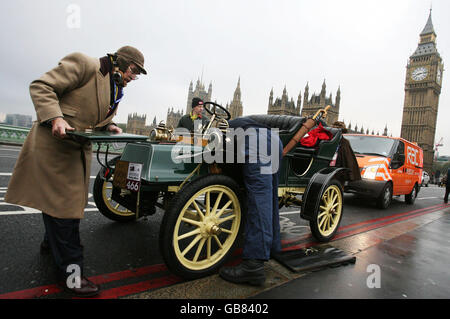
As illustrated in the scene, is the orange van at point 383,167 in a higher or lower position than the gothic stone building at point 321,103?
lower

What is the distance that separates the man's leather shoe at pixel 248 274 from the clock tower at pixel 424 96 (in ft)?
330

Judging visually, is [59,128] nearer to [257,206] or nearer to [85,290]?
[85,290]

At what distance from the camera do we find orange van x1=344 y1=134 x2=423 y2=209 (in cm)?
639

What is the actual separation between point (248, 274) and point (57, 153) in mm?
1620

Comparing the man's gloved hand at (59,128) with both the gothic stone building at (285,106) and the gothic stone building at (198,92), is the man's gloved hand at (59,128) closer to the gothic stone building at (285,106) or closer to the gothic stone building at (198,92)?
the gothic stone building at (285,106)

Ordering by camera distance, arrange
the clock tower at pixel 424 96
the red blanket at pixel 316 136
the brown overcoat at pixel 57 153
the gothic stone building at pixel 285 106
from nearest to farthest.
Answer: the brown overcoat at pixel 57 153
the red blanket at pixel 316 136
the gothic stone building at pixel 285 106
the clock tower at pixel 424 96

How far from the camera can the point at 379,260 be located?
2.82 meters

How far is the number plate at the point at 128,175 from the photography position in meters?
2.01

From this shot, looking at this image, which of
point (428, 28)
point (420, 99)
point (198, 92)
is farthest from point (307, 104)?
point (428, 28)

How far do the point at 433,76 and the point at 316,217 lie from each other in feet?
346

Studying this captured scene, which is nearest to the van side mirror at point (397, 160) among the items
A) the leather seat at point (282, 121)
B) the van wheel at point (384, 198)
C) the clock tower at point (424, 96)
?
the van wheel at point (384, 198)

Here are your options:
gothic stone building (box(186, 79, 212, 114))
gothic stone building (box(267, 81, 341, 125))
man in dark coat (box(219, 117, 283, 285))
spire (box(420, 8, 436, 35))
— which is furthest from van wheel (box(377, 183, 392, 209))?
spire (box(420, 8, 436, 35))
